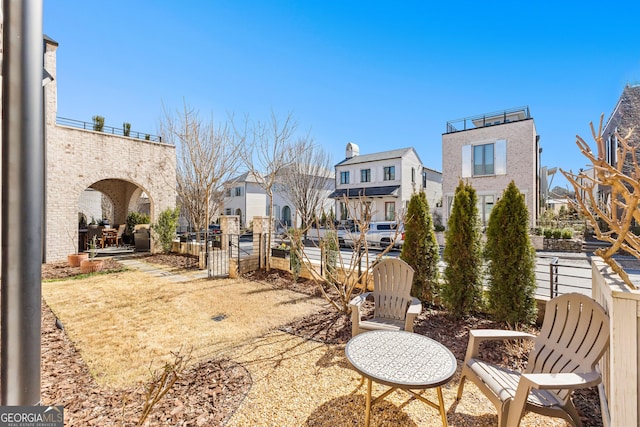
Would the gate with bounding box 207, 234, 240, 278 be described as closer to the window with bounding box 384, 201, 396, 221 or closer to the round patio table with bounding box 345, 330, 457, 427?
the round patio table with bounding box 345, 330, 457, 427

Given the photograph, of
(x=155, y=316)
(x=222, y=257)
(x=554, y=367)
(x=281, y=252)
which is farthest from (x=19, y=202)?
(x=222, y=257)

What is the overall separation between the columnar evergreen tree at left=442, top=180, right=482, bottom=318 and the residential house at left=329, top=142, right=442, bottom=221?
16093 mm

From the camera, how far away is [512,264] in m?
4.38

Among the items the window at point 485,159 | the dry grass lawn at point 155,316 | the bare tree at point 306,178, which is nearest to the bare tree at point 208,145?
the bare tree at point 306,178

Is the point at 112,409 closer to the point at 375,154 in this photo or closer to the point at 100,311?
the point at 100,311

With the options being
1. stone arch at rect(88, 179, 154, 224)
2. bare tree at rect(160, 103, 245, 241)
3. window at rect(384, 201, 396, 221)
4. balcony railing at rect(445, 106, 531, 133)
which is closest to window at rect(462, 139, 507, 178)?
balcony railing at rect(445, 106, 531, 133)

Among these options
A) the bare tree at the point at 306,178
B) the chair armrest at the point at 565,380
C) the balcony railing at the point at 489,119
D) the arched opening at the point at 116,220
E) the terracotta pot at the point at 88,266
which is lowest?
the terracotta pot at the point at 88,266

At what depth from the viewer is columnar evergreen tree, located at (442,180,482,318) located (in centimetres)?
477

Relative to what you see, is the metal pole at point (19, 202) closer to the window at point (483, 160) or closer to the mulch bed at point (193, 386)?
the mulch bed at point (193, 386)

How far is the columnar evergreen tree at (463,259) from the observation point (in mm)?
4773

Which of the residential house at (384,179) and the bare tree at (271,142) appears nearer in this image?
the bare tree at (271,142)

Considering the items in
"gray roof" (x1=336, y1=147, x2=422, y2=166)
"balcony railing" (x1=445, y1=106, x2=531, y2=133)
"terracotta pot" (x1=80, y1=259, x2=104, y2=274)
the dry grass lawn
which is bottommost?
the dry grass lawn

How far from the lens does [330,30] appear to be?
29.0 feet

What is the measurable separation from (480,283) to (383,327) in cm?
221
